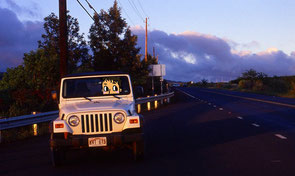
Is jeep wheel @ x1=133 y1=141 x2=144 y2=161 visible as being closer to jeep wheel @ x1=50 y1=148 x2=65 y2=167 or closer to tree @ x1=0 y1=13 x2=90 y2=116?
jeep wheel @ x1=50 y1=148 x2=65 y2=167

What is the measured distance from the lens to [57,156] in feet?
25.3

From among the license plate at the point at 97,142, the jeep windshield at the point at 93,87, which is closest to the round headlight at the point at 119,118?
the license plate at the point at 97,142

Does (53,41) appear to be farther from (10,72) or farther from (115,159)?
(115,159)

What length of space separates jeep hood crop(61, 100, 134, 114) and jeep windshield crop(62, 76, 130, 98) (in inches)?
15.5

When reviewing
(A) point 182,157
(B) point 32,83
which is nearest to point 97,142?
(A) point 182,157

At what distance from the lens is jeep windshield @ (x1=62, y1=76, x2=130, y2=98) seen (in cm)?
909

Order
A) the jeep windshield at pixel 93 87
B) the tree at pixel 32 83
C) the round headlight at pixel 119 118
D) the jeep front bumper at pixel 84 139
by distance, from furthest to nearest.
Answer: the tree at pixel 32 83, the jeep windshield at pixel 93 87, the round headlight at pixel 119 118, the jeep front bumper at pixel 84 139

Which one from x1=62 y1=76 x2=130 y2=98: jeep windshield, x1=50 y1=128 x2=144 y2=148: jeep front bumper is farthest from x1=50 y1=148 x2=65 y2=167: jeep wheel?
x1=62 y1=76 x2=130 y2=98: jeep windshield

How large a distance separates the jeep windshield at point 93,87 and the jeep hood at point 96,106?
394mm

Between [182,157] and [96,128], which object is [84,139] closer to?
[96,128]

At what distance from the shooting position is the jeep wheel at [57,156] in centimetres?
766

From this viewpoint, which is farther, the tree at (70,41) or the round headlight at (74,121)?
the tree at (70,41)

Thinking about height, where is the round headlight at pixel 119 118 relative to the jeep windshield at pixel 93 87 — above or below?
below

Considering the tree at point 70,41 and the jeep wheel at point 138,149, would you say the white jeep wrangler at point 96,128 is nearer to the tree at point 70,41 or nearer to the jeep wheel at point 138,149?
the jeep wheel at point 138,149
